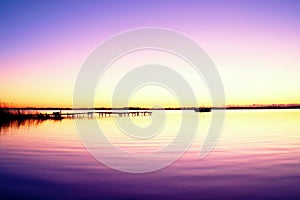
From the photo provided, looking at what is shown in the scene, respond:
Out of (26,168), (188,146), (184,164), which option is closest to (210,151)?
(188,146)

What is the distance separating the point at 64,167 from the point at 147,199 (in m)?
6.13

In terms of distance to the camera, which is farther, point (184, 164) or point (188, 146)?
point (188, 146)

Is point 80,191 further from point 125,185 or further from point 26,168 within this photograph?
point 26,168

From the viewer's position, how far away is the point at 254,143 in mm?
22375

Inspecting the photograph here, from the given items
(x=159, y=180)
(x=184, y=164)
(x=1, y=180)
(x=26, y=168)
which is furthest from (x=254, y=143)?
(x=1, y=180)

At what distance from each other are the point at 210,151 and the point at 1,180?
37.1 feet

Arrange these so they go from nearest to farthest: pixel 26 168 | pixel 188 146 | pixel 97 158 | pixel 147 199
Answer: pixel 147 199 < pixel 26 168 < pixel 97 158 < pixel 188 146

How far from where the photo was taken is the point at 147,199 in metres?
9.45

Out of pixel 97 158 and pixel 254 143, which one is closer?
pixel 97 158

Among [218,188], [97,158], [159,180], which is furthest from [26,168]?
[218,188]

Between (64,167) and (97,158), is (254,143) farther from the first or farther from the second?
(64,167)

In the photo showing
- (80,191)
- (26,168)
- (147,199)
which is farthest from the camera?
(26,168)

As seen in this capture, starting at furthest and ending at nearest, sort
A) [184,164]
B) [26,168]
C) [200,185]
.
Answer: [184,164], [26,168], [200,185]

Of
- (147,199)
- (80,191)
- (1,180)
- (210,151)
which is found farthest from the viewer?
(210,151)
